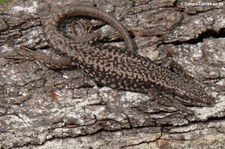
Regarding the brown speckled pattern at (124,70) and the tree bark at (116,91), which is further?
the brown speckled pattern at (124,70)

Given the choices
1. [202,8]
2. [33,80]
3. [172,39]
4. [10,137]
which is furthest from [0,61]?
[202,8]

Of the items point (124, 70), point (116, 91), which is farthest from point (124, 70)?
point (116, 91)

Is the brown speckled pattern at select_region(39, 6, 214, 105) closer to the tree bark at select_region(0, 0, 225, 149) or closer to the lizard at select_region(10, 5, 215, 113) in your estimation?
the lizard at select_region(10, 5, 215, 113)

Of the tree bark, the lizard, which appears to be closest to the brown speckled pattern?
the lizard

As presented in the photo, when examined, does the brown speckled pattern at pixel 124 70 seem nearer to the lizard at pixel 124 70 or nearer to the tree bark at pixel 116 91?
the lizard at pixel 124 70

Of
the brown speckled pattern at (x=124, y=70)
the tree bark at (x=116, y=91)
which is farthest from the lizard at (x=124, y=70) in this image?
the tree bark at (x=116, y=91)

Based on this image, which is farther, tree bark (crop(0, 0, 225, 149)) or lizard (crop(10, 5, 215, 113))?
lizard (crop(10, 5, 215, 113))
